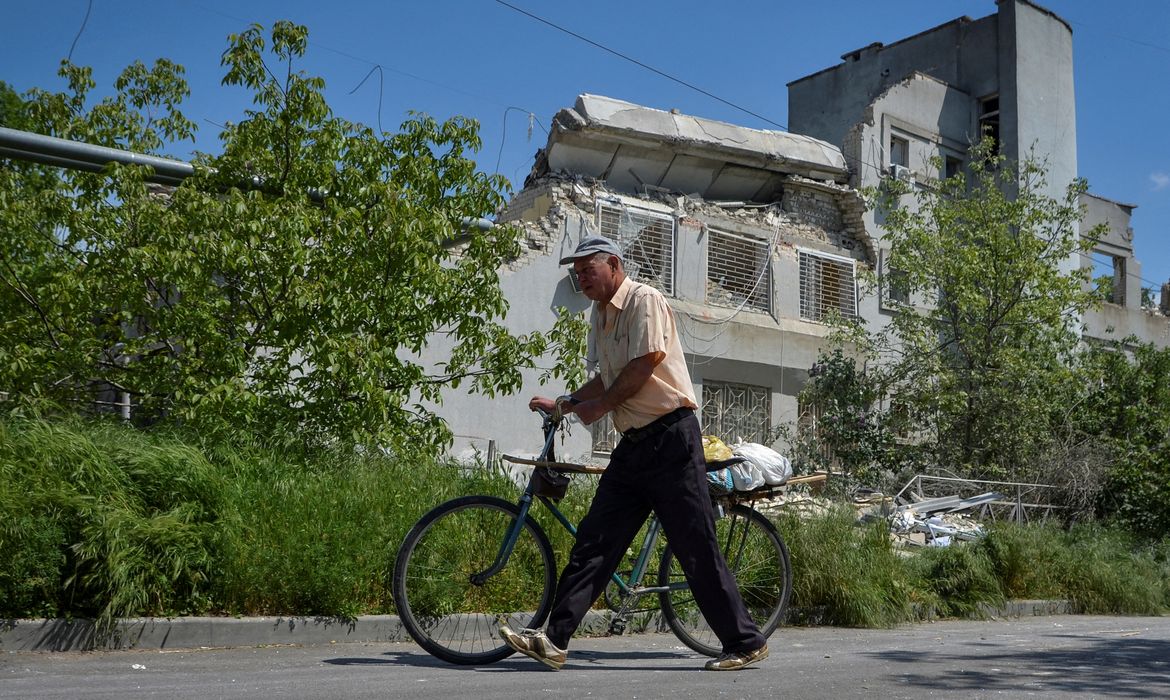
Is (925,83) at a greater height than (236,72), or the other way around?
(925,83)

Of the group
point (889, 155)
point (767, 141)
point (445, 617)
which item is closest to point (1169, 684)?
point (445, 617)

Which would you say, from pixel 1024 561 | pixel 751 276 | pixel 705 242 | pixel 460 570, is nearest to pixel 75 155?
pixel 460 570

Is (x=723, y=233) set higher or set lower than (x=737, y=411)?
higher

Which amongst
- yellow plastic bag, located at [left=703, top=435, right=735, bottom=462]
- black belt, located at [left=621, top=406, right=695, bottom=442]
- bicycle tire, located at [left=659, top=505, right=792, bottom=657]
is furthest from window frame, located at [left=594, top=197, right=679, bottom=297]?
black belt, located at [left=621, top=406, right=695, bottom=442]

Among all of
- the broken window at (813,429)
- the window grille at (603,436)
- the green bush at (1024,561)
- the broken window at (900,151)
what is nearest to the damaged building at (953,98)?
the broken window at (900,151)

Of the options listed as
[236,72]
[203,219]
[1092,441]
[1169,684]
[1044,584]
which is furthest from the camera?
[1092,441]

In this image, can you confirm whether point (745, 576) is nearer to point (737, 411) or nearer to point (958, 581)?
point (958, 581)

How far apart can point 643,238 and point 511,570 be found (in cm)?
1637

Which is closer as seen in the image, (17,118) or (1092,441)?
(1092,441)

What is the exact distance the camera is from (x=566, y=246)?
2105 cm

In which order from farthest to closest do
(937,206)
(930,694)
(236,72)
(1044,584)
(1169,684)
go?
(937,206) → (1044,584) → (236,72) → (1169,684) → (930,694)

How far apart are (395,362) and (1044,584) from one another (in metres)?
6.90

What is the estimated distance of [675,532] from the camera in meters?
5.57

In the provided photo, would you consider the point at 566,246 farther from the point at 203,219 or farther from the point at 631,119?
the point at 203,219
